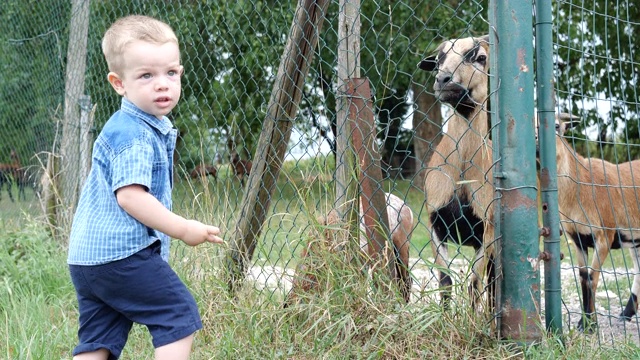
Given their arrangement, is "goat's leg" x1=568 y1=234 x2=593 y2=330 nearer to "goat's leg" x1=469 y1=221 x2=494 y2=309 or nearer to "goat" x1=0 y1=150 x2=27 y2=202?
"goat's leg" x1=469 y1=221 x2=494 y2=309

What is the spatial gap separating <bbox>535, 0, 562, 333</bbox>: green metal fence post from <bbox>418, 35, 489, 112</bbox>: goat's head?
0.75 m

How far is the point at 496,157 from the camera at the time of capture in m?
3.31

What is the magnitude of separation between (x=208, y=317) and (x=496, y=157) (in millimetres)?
1733

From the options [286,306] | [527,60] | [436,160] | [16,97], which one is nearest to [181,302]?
[286,306]

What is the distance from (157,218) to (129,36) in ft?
2.08

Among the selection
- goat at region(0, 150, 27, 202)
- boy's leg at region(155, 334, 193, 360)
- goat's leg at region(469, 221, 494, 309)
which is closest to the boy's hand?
boy's leg at region(155, 334, 193, 360)

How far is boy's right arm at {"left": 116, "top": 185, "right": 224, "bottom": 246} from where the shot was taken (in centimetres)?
258

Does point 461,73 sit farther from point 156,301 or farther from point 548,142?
point 156,301

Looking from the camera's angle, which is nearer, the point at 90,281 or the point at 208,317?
the point at 90,281

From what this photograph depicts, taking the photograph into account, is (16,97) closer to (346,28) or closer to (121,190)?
(346,28)

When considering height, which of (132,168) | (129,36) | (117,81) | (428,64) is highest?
(428,64)

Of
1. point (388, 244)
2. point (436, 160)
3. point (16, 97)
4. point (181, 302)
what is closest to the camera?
point (181, 302)

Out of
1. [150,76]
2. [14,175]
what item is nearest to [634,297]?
[150,76]

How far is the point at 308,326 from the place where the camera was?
3.63 meters
